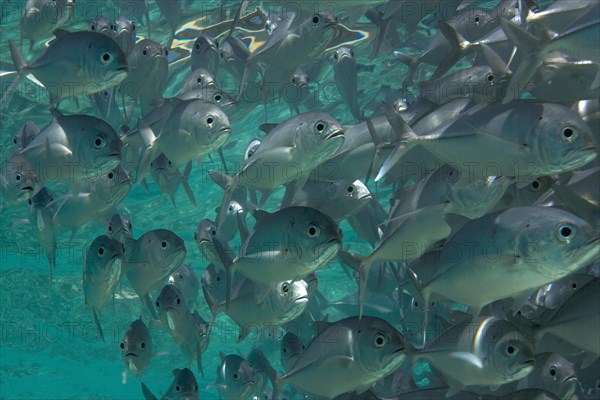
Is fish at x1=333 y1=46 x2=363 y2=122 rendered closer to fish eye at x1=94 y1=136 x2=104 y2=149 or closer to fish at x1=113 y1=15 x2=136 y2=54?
fish at x1=113 y1=15 x2=136 y2=54

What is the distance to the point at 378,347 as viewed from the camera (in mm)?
3799

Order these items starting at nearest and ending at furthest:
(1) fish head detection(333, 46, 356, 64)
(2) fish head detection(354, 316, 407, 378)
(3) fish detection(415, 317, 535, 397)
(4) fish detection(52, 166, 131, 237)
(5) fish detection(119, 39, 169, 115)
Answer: (3) fish detection(415, 317, 535, 397) → (2) fish head detection(354, 316, 407, 378) → (4) fish detection(52, 166, 131, 237) → (5) fish detection(119, 39, 169, 115) → (1) fish head detection(333, 46, 356, 64)

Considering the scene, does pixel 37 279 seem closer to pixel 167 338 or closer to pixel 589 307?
pixel 167 338

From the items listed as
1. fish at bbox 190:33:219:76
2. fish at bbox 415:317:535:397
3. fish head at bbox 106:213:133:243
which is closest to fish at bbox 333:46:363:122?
fish at bbox 190:33:219:76

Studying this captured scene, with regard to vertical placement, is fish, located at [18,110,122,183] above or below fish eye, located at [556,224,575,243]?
below

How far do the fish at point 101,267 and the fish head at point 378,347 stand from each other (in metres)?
2.13

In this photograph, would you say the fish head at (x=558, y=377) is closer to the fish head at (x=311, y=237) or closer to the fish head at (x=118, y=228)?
the fish head at (x=311, y=237)

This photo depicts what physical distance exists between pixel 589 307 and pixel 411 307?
3.71 metres

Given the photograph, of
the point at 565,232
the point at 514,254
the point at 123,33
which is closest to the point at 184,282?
the point at 123,33

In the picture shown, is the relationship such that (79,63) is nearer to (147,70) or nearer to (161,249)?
(147,70)

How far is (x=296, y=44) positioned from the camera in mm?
4836

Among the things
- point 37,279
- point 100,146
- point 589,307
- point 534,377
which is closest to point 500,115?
point 589,307

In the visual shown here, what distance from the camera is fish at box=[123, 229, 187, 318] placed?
495 cm

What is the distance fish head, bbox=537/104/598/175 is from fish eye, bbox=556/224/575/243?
30 cm
